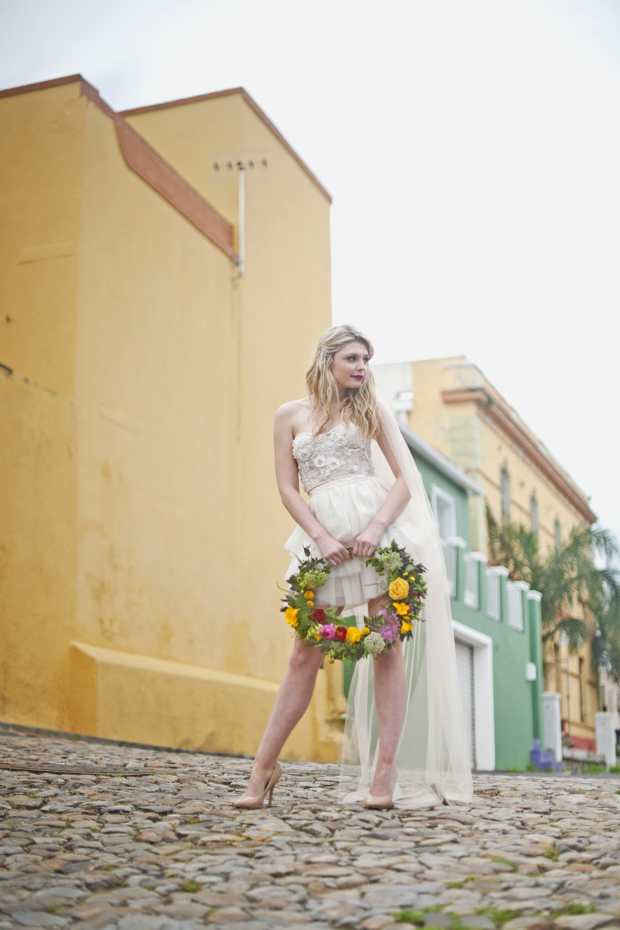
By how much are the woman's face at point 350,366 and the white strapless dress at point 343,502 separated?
0.19 m

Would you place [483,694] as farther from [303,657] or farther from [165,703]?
[303,657]

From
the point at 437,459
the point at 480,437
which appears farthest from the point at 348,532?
the point at 480,437

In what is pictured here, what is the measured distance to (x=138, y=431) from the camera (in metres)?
11.4

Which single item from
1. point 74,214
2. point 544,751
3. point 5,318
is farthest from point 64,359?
point 544,751

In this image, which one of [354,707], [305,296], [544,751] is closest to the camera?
[354,707]

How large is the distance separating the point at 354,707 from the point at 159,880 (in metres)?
1.97

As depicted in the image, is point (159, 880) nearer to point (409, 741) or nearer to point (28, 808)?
point (28, 808)

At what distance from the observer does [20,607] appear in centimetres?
909

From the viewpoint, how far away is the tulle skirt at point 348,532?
422 centimetres

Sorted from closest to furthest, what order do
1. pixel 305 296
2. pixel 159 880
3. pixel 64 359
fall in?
pixel 159 880 < pixel 64 359 < pixel 305 296

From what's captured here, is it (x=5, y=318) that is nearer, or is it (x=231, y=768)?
(x=231, y=768)

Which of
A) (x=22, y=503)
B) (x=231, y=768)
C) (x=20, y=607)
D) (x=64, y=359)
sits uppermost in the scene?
(x=64, y=359)

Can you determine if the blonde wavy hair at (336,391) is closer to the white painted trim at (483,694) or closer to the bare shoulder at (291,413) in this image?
the bare shoulder at (291,413)

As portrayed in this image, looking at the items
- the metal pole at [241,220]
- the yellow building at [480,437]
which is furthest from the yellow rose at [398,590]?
the yellow building at [480,437]
